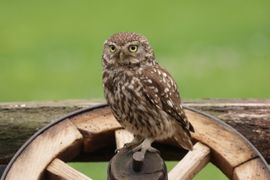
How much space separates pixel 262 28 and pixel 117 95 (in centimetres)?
599

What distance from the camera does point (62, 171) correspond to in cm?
337

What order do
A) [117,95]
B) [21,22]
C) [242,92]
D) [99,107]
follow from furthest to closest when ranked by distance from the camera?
[21,22] < [242,92] < [99,107] < [117,95]

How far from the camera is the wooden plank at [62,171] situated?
3367 millimetres

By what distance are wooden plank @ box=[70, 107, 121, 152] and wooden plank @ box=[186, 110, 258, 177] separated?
0.32m

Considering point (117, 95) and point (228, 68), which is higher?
point (117, 95)

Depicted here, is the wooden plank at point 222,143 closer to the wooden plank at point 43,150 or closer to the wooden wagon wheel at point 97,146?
the wooden wagon wheel at point 97,146

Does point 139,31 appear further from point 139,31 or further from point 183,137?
point 183,137

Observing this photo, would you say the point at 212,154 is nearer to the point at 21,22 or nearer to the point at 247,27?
the point at 247,27

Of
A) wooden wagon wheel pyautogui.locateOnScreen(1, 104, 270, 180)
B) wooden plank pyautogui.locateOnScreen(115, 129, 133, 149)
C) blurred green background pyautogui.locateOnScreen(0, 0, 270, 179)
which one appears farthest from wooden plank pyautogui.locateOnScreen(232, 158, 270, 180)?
blurred green background pyautogui.locateOnScreen(0, 0, 270, 179)

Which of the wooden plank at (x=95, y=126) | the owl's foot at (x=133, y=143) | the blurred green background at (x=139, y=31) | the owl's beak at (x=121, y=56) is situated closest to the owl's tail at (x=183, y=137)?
the owl's foot at (x=133, y=143)

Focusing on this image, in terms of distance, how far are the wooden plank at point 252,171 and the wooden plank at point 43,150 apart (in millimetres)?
633

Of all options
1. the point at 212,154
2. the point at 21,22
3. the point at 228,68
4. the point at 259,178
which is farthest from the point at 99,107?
the point at 21,22

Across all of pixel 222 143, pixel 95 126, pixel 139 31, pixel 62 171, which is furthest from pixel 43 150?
pixel 139 31

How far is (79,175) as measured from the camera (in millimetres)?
3422
